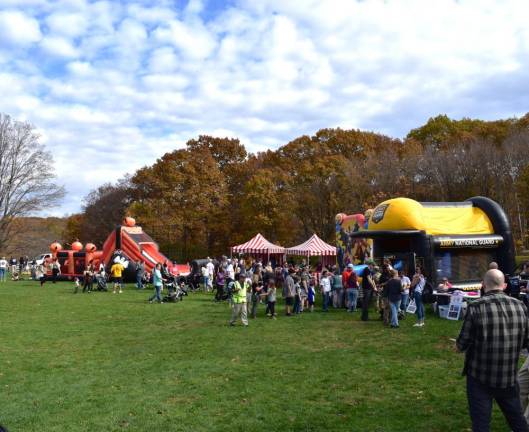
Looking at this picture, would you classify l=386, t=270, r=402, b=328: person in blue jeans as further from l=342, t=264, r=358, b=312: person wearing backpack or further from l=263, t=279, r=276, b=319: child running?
l=263, t=279, r=276, b=319: child running

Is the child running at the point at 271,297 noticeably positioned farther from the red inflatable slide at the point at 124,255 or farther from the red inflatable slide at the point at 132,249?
the red inflatable slide at the point at 132,249

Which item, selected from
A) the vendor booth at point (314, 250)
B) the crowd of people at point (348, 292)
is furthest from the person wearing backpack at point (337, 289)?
the vendor booth at point (314, 250)

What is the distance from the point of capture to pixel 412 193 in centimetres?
3391

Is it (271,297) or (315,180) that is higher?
(315,180)

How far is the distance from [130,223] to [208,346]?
21093 mm

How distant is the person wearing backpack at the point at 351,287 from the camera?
1599 centimetres

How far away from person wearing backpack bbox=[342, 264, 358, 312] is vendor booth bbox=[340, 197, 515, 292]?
6.64 ft

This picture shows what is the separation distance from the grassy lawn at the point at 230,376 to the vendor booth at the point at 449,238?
3207 mm

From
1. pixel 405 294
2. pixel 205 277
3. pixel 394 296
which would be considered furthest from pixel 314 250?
pixel 394 296

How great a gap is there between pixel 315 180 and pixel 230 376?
30798 millimetres

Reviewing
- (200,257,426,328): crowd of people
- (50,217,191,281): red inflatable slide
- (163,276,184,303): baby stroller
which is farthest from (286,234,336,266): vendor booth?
(163,276,184,303): baby stroller

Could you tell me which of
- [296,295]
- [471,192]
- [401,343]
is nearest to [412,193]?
[471,192]

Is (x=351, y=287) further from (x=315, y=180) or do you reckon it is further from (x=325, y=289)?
(x=315, y=180)

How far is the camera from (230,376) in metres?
8.55
